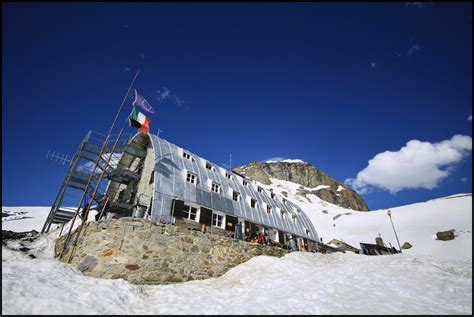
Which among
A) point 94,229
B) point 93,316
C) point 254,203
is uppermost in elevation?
point 254,203

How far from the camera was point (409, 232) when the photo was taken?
44.8 m

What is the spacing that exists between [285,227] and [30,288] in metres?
25.0

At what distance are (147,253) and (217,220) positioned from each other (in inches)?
350

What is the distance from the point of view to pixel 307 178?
11500 centimetres

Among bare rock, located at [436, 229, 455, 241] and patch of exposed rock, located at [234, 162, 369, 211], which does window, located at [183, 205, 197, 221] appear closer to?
bare rock, located at [436, 229, 455, 241]

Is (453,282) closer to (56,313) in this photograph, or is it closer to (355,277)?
(355,277)

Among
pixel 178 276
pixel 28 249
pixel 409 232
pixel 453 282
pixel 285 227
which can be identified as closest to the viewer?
pixel 453 282

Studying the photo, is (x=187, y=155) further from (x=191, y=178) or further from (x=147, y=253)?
(x=147, y=253)

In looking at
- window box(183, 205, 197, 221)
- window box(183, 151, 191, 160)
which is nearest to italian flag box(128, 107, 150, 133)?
window box(183, 151, 191, 160)

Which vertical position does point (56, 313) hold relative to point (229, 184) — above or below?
below

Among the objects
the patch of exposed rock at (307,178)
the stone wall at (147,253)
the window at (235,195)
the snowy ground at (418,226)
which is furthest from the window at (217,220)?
the patch of exposed rock at (307,178)

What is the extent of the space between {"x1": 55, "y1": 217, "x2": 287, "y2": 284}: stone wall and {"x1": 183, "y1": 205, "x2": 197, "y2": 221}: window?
3.75 metres

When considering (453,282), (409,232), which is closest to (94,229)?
(453,282)

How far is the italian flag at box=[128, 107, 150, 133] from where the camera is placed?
1892cm
